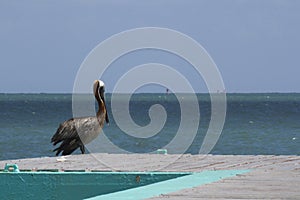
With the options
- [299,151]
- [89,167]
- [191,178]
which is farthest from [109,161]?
[299,151]

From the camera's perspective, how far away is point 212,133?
63.9m

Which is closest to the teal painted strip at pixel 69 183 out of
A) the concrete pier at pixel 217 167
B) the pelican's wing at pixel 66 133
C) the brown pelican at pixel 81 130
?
the concrete pier at pixel 217 167

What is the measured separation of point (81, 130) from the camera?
612 inches

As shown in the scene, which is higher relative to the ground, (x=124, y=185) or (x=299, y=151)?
(x=124, y=185)

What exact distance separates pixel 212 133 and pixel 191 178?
5564cm

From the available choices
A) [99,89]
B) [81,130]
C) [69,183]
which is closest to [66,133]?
[81,130]

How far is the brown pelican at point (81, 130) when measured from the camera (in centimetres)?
1555

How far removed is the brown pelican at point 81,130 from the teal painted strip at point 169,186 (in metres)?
6.51

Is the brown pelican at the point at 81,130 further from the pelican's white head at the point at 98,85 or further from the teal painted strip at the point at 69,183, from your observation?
the teal painted strip at the point at 69,183

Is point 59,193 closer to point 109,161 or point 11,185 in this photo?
point 11,185

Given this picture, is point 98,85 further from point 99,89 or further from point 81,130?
point 81,130

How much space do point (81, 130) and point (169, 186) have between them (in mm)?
8054

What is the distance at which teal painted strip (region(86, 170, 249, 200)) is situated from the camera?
689 centimetres

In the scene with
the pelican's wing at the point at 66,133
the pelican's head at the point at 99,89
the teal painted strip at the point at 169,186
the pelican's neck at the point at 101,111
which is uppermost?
the teal painted strip at the point at 169,186
